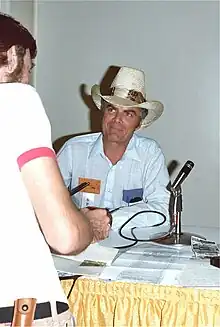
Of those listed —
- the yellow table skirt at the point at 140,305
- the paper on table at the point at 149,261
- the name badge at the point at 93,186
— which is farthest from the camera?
the name badge at the point at 93,186

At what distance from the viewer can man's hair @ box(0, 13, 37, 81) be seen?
2.95 ft

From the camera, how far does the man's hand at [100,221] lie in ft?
6.08

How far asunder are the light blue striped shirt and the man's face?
0.33 ft

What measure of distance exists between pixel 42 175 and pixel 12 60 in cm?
22

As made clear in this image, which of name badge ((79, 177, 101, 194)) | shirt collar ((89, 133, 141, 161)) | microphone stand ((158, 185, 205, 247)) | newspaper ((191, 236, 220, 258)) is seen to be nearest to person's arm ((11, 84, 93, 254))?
newspaper ((191, 236, 220, 258))

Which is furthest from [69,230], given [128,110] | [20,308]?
[128,110]

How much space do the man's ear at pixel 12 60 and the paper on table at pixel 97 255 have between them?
0.80 m

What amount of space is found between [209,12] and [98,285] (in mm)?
2322

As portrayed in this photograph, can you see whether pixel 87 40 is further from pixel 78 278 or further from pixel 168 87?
pixel 78 278

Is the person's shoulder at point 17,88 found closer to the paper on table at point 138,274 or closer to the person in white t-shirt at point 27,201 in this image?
the person in white t-shirt at point 27,201

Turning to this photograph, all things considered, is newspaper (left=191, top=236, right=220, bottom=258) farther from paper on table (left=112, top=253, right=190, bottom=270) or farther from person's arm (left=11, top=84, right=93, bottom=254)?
person's arm (left=11, top=84, right=93, bottom=254)

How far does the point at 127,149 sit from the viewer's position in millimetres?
2463

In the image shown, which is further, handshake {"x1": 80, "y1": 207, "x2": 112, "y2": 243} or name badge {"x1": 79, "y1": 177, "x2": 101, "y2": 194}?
name badge {"x1": 79, "y1": 177, "x2": 101, "y2": 194}

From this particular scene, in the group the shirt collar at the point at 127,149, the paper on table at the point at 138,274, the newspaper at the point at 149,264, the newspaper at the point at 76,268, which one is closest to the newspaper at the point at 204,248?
the newspaper at the point at 149,264
